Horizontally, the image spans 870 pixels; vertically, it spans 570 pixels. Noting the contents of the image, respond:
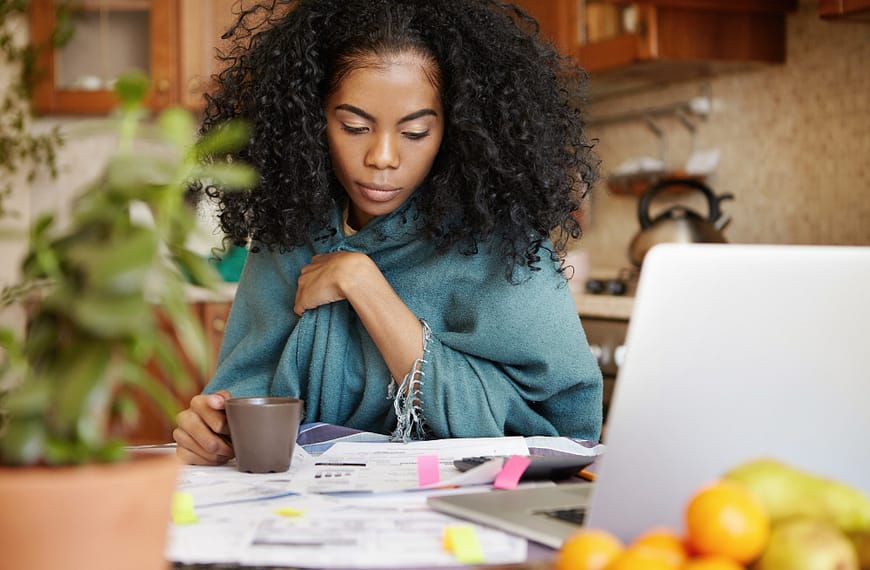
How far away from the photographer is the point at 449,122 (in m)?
1.46

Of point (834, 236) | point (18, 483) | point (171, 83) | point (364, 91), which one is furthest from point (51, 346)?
point (171, 83)

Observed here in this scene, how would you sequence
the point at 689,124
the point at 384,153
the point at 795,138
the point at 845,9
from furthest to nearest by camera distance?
1. the point at 689,124
2. the point at 795,138
3. the point at 845,9
4. the point at 384,153

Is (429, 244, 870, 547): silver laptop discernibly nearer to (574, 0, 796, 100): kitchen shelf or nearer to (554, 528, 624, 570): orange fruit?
(554, 528, 624, 570): orange fruit

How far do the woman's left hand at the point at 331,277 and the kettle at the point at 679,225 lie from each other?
1322 millimetres

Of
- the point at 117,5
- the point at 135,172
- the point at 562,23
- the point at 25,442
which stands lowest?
the point at 25,442

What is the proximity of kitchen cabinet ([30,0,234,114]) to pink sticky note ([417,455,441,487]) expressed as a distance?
3.14 meters

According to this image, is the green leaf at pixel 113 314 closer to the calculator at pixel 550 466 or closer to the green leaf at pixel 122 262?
the green leaf at pixel 122 262

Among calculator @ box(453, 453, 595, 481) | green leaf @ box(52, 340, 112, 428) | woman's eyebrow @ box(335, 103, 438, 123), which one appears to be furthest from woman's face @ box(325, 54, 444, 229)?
green leaf @ box(52, 340, 112, 428)

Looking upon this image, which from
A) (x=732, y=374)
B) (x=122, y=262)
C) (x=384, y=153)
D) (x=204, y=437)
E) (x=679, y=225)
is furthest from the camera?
(x=679, y=225)

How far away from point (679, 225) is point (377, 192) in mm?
1402

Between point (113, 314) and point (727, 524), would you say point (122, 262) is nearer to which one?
point (113, 314)

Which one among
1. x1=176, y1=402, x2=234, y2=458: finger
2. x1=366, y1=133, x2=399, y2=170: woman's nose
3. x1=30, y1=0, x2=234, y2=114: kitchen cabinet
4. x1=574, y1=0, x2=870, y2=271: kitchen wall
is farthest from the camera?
x1=30, y1=0, x2=234, y2=114: kitchen cabinet

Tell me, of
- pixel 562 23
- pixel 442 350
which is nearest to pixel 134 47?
pixel 562 23

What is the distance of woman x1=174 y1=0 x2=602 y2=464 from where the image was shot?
1.42m
